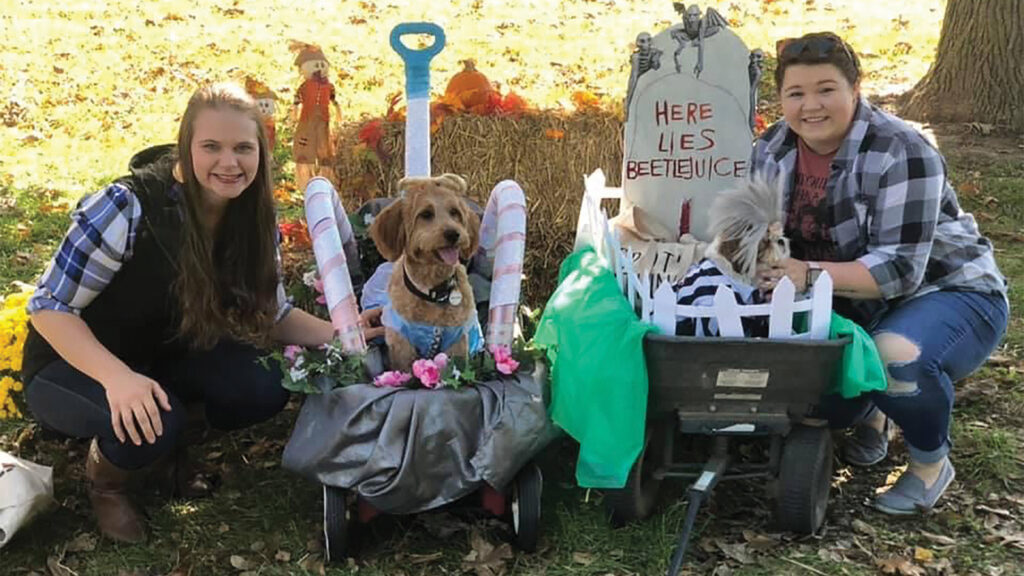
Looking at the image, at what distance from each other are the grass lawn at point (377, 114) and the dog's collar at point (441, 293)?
0.74m

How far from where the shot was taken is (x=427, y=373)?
3.12 meters

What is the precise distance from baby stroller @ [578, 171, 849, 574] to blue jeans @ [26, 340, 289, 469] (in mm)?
1224

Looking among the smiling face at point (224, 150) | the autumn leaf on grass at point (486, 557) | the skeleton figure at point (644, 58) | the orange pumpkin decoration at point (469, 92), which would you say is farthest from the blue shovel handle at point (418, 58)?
the autumn leaf on grass at point (486, 557)

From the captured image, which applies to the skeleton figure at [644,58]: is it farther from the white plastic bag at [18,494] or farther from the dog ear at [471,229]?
the white plastic bag at [18,494]

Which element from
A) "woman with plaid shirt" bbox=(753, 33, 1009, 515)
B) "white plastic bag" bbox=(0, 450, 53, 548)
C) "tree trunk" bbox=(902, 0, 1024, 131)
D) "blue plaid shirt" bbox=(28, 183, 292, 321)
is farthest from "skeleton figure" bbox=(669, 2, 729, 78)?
"tree trunk" bbox=(902, 0, 1024, 131)

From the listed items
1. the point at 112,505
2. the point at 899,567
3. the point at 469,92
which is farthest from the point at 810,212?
the point at 112,505

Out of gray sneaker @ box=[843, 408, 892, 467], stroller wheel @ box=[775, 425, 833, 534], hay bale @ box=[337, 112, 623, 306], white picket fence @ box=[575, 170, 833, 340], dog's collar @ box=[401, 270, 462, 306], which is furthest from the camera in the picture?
hay bale @ box=[337, 112, 623, 306]

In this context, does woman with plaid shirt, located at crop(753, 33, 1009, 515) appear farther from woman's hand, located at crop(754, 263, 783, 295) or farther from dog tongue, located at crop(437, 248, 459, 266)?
dog tongue, located at crop(437, 248, 459, 266)

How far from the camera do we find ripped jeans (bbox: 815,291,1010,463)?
3158mm

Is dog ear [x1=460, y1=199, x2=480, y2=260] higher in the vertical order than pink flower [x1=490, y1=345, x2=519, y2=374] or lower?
higher

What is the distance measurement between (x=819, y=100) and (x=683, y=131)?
89 centimetres

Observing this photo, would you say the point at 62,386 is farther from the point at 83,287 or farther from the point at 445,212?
the point at 445,212

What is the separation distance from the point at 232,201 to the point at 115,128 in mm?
6387

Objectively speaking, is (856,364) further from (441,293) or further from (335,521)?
(335,521)
